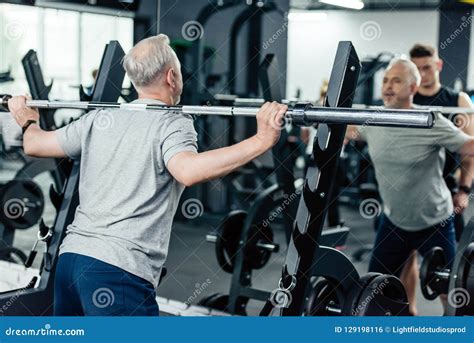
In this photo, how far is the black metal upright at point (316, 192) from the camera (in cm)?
228

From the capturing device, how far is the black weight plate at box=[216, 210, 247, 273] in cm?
405

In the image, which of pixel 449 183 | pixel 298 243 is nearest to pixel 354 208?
pixel 449 183

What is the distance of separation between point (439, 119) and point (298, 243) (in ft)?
4.70

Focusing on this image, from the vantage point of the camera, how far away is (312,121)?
1.98 meters

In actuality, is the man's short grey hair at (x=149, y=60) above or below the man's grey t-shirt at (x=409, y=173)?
above

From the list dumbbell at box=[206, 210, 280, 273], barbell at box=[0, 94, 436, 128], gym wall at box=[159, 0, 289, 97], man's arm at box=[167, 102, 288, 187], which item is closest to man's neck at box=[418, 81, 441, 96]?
dumbbell at box=[206, 210, 280, 273]

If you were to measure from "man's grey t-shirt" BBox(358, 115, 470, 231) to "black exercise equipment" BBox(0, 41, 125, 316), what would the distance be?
4.71 feet

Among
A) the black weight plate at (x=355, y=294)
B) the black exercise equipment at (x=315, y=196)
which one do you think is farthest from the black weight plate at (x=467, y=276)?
the black exercise equipment at (x=315, y=196)

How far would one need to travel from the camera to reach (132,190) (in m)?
2.08

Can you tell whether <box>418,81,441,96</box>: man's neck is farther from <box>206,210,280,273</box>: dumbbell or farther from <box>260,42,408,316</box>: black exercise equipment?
<box>260,42,408,316</box>: black exercise equipment

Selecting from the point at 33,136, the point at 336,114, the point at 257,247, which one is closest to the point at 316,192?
the point at 336,114

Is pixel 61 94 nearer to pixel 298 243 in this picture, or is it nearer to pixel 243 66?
pixel 243 66

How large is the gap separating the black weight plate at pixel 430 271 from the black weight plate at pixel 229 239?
1236mm

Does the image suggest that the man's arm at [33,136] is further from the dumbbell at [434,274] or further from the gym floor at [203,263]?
the gym floor at [203,263]
